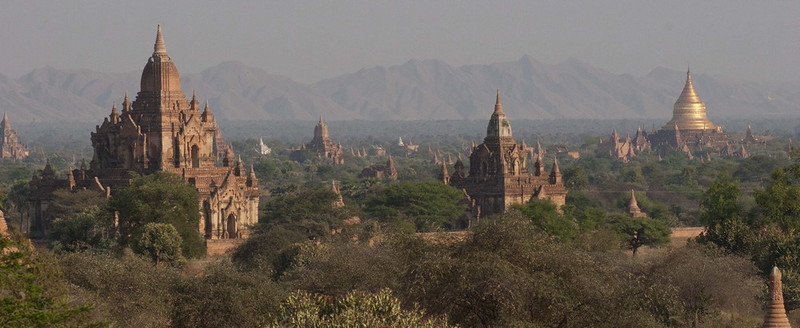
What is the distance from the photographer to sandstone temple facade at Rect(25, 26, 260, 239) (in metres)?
69.3

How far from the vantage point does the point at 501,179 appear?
248ft

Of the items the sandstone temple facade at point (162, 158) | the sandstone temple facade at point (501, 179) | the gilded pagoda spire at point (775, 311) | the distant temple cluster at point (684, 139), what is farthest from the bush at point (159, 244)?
the distant temple cluster at point (684, 139)

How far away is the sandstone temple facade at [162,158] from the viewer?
69.3 m

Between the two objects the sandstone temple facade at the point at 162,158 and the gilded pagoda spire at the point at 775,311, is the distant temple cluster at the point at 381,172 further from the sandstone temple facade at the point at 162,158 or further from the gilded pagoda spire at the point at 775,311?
the gilded pagoda spire at the point at 775,311

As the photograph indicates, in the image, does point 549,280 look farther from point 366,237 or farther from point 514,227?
point 366,237

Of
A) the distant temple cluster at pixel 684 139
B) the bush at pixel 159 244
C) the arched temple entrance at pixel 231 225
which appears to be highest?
the bush at pixel 159 244

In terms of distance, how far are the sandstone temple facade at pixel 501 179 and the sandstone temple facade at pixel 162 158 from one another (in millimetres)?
8986

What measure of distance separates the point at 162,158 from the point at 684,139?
119039 millimetres

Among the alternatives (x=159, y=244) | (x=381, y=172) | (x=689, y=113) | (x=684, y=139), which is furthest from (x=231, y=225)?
(x=689, y=113)

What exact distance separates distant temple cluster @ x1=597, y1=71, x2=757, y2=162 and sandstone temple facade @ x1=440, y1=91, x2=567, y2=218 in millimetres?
100069

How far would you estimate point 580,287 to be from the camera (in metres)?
37.1

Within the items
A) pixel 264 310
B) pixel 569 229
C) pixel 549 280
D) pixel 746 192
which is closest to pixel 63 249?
pixel 569 229

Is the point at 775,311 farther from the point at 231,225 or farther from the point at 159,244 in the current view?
the point at 231,225

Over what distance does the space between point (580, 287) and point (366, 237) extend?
23783 millimetres
